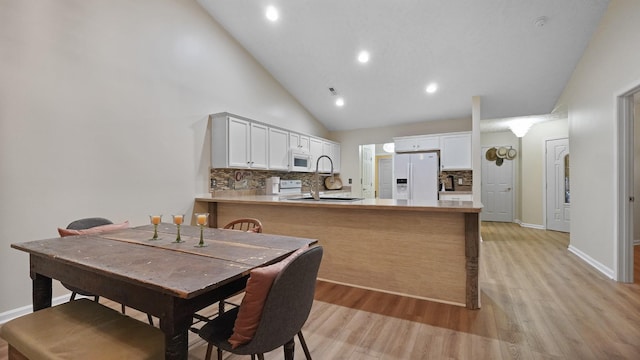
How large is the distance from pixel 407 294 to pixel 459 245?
2.23 feet

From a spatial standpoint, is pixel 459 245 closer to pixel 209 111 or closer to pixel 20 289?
pixel 209 111

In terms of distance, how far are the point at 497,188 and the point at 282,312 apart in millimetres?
7777

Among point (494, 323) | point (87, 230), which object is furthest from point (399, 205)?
point (87, 230)

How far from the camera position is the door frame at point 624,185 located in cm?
292

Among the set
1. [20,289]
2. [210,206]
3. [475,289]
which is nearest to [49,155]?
[20,289]

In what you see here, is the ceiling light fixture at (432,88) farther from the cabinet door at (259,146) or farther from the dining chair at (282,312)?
the dining chair at (282,312)

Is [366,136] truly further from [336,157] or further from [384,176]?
[384,176]

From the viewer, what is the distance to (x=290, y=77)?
499 cm

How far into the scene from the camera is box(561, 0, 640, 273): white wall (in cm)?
284

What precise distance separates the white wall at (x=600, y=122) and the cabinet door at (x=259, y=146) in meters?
4.29

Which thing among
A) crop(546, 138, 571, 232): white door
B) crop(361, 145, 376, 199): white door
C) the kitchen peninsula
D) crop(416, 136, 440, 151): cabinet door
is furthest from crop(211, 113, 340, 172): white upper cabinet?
crop(546, 138, 571, 232): white door

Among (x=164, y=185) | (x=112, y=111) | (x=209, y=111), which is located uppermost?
(x=209, y=111)

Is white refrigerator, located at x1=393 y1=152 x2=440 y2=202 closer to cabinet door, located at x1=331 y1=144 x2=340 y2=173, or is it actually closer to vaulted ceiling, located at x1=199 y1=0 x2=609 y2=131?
vaulted ceiling, located at x1=199 y1=0 x2=609 y2=131

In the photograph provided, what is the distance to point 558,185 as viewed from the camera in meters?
6.08
